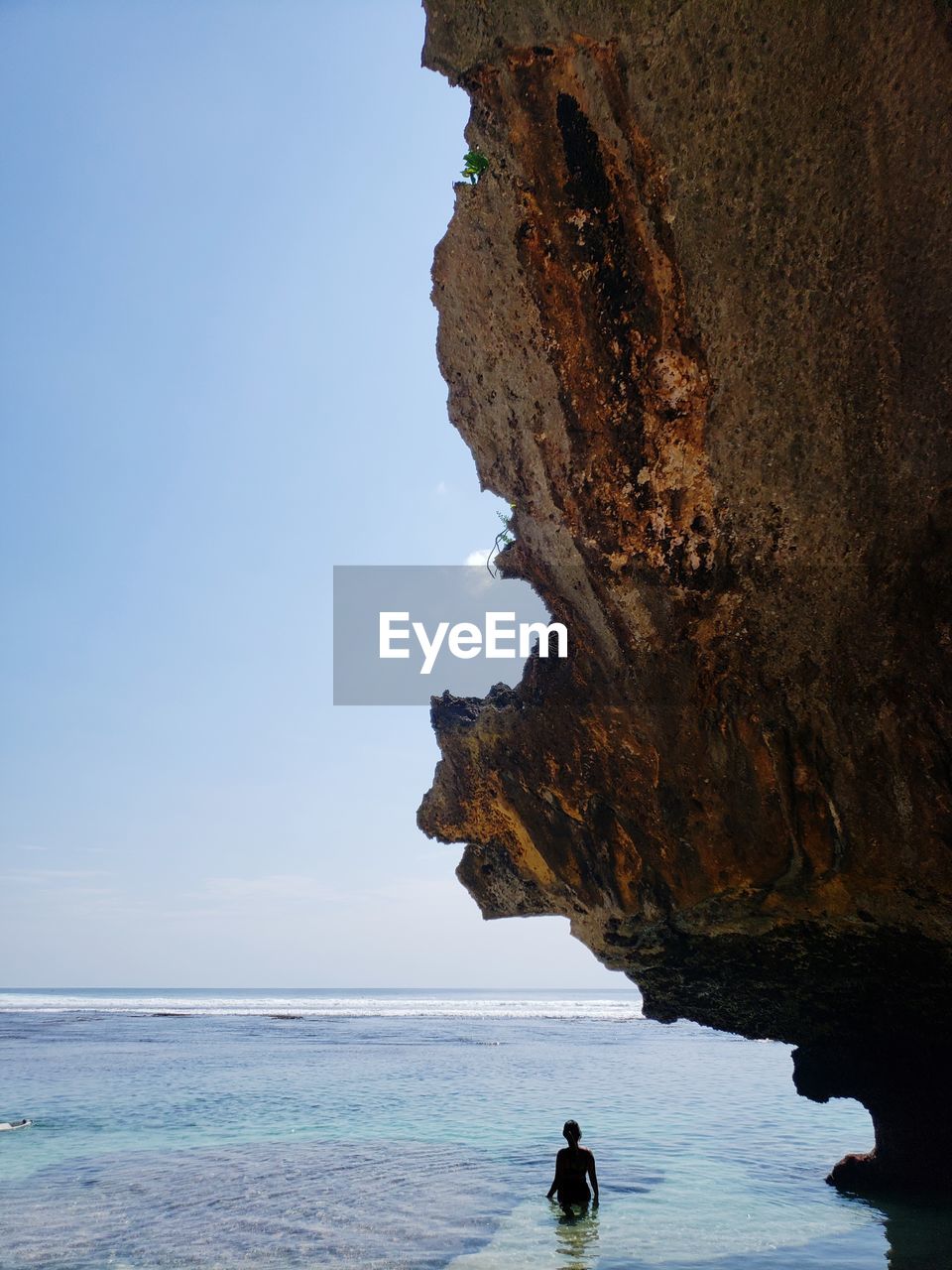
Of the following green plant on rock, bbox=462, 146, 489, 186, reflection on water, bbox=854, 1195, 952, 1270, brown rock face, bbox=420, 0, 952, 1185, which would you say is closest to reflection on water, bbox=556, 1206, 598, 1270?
reflection on water, bbox=854, 1195, 952, 1270

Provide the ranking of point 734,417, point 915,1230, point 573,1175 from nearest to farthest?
1. point 734,417
2. point 915,1230
3. point 573,1175

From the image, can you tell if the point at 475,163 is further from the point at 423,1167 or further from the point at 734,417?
the point at 423,1167

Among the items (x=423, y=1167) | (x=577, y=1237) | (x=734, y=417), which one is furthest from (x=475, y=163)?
(x=423, y=1167)

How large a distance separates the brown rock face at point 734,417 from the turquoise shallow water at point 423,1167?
3.08 meters

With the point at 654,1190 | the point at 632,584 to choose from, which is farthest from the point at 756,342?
the point at 654,1190

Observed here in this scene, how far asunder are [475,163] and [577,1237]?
360 inches

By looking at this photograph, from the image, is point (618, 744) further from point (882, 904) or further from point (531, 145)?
point (531, 145)

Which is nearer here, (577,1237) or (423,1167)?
(577,1237)

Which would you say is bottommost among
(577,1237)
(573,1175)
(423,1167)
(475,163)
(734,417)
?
(423,1167)

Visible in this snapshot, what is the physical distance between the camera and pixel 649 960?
8.98 meters

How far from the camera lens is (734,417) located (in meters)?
6.13

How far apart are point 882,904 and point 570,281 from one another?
5.01 metres

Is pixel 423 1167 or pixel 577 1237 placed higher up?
pixel 577 1237

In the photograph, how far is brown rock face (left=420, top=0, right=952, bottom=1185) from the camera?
219 inches
